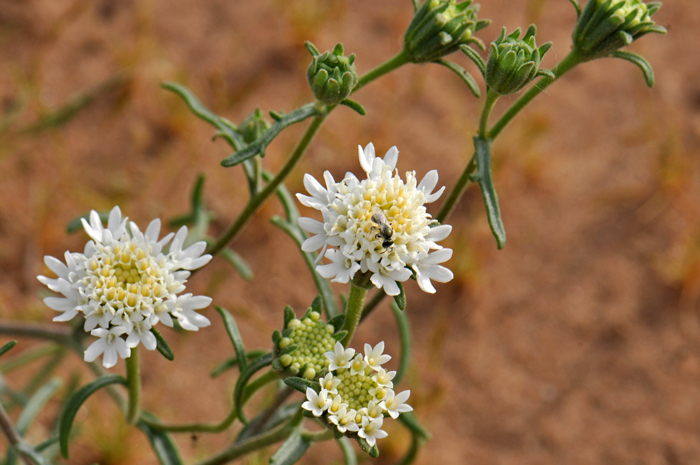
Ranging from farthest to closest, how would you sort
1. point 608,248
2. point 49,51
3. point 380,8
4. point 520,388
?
point 380,8
point 49,51
point 608,248
point 520,388

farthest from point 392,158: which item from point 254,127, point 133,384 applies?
point 133,384

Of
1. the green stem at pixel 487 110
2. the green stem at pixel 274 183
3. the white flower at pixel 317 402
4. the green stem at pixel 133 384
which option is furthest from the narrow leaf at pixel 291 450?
the green stem at pixel 487 110

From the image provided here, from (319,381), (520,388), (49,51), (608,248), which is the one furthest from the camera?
(49,51)

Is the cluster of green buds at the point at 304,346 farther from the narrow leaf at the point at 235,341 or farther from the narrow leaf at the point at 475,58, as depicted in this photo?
the narrow leaf at the point at 475,58

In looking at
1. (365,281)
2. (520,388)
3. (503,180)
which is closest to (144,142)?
(503,180)

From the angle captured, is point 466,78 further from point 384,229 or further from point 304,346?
point 304,346

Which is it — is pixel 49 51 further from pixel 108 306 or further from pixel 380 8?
pixel 108 306

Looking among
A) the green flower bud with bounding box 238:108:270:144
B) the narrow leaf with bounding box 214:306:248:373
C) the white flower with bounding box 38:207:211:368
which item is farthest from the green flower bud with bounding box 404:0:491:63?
the narrow leaf with bounding box 214:306:248:373
